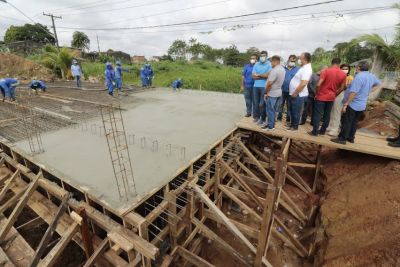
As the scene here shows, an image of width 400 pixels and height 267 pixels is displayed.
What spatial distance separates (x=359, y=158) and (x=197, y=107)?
5.61 meters

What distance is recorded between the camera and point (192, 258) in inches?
159

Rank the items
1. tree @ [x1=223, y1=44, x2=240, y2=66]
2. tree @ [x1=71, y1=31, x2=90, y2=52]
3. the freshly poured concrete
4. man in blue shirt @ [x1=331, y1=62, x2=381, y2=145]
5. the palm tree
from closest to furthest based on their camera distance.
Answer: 1. the freshly poured concrete
2. man in blue shirt @ [x1=331, y1=62, x2=381, y2=145]
3. the palm tree
4. tree @ [x1=71, y1=31, x2=90, y2=52]
5. tree @ [x1=223, y1=44, x2=240, y2=66]

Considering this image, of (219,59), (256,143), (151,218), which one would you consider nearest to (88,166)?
(151,218)

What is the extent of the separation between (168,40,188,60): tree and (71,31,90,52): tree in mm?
18972

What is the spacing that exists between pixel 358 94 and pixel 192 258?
4631mm

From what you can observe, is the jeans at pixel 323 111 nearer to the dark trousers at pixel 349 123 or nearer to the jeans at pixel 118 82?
the dark trousers at pixel 349 123

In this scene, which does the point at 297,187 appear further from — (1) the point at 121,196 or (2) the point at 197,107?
(1) the point at 121,196

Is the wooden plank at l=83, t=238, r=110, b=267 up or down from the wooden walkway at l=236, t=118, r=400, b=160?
down

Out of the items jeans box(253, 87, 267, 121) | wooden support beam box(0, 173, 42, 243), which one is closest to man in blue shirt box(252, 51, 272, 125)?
jeans box(253, 87, 267, 121)

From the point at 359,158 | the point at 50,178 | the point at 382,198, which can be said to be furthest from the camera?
the point at 359,158

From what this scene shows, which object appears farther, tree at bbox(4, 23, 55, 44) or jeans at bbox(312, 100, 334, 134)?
tree at bbox(4, 23, 55, 44)

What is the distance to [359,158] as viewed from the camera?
5.55 metres

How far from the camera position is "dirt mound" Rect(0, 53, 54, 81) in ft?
61.2

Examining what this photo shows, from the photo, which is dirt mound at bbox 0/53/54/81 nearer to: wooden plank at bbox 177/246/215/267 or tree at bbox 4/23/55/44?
wooden plank at bbox 177/246/215/267
